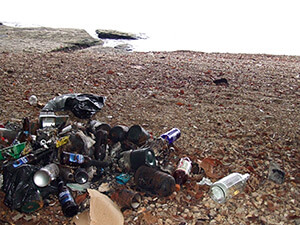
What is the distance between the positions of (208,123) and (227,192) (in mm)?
1170

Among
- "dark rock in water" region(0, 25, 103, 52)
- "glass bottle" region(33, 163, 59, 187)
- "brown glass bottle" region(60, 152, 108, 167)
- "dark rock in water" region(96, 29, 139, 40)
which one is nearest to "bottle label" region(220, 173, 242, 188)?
"brown glass bottle" region(60, 152, 108, 167)

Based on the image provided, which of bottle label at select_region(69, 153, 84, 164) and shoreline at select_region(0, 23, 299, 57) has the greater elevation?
shoreline at select_region(0, 23, 299, 57)

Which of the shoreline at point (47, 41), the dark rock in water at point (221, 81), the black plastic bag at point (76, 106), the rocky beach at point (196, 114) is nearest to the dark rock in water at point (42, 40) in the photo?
the shoreline at point (47, 41)

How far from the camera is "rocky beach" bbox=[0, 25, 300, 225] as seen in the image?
187cm

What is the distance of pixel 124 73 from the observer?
4633mm

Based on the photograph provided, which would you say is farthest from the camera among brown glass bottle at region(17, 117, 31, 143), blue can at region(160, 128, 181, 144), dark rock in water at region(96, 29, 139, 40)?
dark rock in water at region(96, 29, 139, 40)

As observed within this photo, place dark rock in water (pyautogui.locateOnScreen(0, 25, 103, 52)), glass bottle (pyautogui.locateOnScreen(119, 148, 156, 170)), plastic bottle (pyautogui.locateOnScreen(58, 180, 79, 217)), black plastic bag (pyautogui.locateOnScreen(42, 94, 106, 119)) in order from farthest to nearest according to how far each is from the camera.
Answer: dark rock in water (pyautogui.locateOnScreen(0, 25, 103, 52)), black plastic bag (pyautogui.locateOnScreen(42, 94, 106, 119)), glass bottle (pyautogui.locateOnScreen(119, 148, 156, 170)), plastic bottle (pyautogui.locateOnScreen(58, 180, 79, 217))

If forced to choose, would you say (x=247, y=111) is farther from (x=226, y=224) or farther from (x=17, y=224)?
(x=17, y=224)

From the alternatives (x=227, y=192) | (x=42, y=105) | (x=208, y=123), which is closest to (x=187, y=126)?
(x=208, y=123)

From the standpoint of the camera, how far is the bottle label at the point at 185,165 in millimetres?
2129

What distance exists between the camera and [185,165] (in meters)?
2.16

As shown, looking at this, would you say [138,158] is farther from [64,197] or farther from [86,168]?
[64,197]

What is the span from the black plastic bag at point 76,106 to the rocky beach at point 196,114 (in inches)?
3.8

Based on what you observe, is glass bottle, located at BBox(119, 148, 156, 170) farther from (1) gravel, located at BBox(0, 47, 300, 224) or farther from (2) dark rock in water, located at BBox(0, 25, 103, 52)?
(2) dark rock in water, located at BBox(0, 25, 103, 52)
